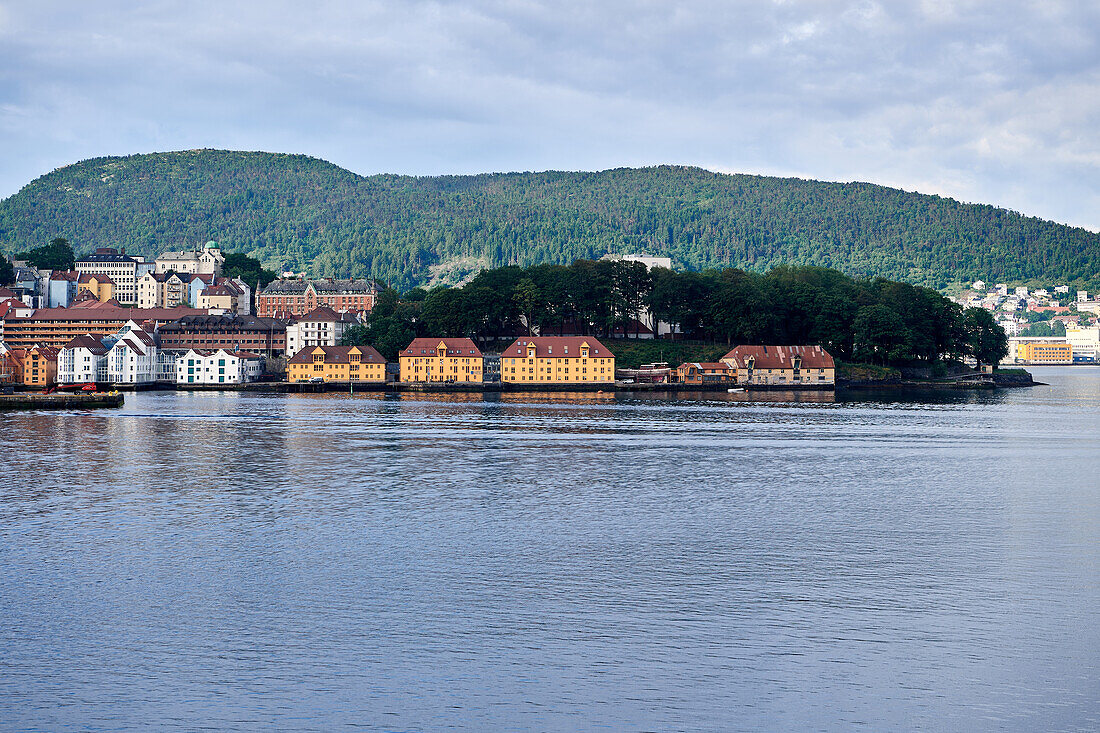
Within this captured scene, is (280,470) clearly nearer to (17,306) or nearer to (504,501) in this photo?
(504,501)

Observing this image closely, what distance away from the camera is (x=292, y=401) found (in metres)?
96.2

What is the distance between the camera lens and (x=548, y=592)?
23156 millimetres

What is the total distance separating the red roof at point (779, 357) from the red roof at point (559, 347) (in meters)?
13.8

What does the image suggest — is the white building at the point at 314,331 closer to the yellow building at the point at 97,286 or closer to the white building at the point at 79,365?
the white building at the point at 79,365

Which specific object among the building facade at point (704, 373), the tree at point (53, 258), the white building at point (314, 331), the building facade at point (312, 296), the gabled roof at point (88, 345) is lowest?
the building facade at point (704, 373)

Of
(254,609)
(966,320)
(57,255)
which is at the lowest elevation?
(254,609)

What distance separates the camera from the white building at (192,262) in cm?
18588

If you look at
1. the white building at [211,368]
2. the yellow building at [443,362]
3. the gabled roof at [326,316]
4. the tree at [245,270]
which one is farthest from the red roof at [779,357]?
the tree at [245,270]

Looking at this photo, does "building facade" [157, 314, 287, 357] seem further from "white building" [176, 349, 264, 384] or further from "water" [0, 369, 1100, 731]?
"water" [0, 369, 1100, 731]

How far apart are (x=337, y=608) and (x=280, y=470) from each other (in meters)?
22.8

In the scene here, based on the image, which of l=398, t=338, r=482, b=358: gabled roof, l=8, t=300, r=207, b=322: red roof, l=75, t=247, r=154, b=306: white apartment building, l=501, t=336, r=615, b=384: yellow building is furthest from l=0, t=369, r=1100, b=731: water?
l=75, t=247, r=154, b=306: white apartment building

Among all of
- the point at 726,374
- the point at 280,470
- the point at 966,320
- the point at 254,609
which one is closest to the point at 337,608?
the point at 254,609

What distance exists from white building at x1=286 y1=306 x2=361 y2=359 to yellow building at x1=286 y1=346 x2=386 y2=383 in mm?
19057

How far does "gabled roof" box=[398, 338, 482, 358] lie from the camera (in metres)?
118
